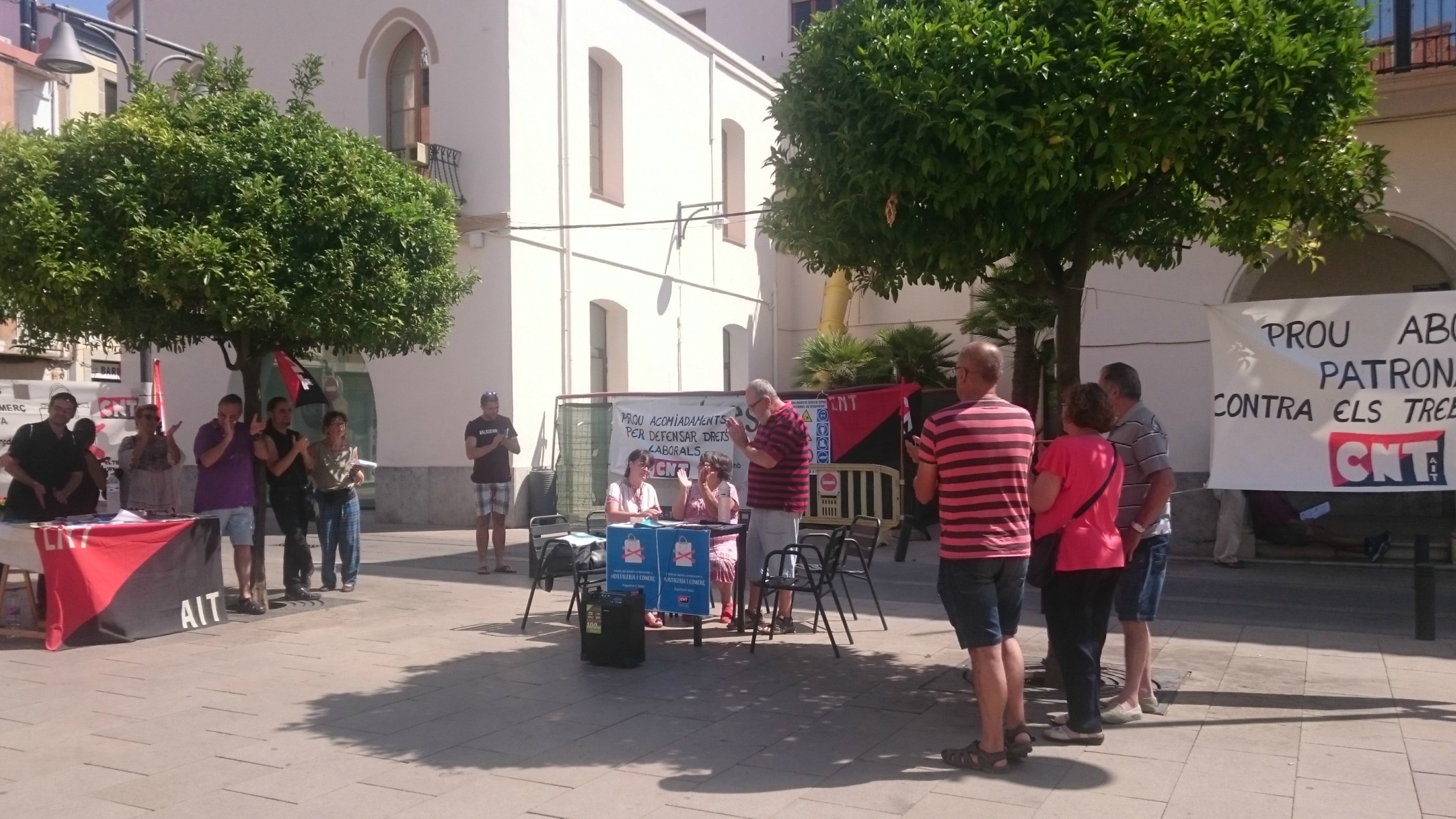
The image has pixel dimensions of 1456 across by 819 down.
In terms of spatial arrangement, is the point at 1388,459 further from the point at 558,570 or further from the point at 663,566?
the point at 558,570

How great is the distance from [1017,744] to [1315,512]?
8603mm

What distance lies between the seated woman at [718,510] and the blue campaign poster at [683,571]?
1.63 ft

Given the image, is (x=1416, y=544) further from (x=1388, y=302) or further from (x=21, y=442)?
(x=21, y=442)

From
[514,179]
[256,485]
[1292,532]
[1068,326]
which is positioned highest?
[514,179]

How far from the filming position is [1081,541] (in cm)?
560

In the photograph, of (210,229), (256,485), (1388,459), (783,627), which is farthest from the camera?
(256,485)

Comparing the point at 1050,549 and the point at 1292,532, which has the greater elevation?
the point at 1050,549

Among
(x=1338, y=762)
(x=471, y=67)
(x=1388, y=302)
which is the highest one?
(x=471, y=67)

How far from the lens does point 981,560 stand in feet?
17.3

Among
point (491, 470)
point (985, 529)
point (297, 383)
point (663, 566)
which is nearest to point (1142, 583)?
point (985, 529)

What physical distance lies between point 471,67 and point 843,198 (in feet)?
38.5

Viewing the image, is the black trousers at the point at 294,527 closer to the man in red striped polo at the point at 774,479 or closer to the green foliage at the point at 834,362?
the man in red striped polo at the point at 774,479

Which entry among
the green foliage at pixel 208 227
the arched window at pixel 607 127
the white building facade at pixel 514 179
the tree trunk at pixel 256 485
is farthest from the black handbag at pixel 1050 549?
the arched window at pixel 607 127

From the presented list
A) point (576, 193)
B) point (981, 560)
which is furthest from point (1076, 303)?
point (576, 193)
